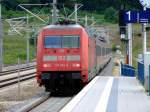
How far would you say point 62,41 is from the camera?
2970 cm

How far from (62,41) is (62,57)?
3.09 feet

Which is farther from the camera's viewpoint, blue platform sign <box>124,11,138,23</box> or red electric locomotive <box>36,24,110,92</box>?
red electric locomotive <box>36,24,110,92</box>

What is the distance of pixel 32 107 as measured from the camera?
22.6 m

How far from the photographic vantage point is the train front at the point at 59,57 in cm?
2891

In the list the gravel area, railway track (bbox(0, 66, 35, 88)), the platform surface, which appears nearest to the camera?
the platform surface

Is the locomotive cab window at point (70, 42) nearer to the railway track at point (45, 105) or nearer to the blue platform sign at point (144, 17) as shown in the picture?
the railway track at point (45, 105)

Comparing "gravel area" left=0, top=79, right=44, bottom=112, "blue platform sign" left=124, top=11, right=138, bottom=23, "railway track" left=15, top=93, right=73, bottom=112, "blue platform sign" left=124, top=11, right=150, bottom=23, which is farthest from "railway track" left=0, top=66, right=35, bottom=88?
"blue platform sign" left=124, top=11, right=150, bottom=23

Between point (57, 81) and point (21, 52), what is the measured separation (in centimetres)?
8420

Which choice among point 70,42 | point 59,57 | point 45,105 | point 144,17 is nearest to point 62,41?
point 70,42

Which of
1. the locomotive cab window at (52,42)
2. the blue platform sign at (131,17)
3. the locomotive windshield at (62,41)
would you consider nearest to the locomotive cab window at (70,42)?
the locomotive windshield at (62,41)

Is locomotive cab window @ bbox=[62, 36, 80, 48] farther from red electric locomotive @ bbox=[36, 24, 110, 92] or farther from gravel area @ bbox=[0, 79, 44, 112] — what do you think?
gravel area @ bbox=[0, 79, 44, 112]

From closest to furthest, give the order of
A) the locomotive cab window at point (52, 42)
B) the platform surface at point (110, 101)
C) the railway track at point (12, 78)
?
the platform surface at point (110, 101), the locomotive cab window at point (52, 42), the railway track at point (12, 78)

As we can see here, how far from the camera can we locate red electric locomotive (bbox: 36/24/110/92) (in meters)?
28.9

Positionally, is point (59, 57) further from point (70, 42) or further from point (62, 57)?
point (70, 42)
